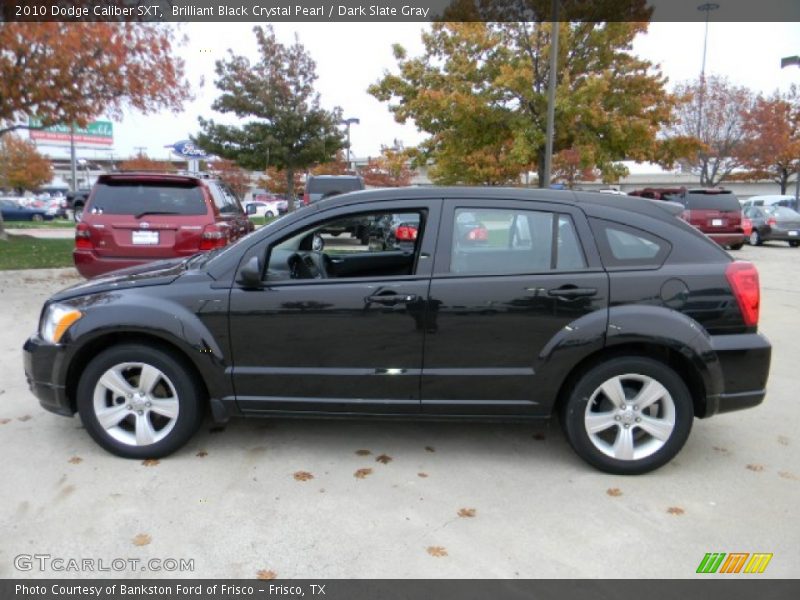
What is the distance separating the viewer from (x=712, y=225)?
16.9 m

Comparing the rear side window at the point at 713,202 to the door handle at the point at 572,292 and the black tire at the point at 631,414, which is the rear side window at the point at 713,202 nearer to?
the black tire at the point at 631,414

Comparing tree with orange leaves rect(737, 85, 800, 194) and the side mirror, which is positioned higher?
tree with orange leaves rect(737, 85, 800, 194)

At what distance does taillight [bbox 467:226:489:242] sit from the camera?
3.64 m

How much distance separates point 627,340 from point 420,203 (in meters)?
1.44

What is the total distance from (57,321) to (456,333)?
7.94 feet

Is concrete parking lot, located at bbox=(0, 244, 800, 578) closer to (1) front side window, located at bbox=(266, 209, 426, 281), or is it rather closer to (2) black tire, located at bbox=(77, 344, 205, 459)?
(2) black tire, located at bbox=(77, 344, 205, 459)

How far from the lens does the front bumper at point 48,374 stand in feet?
11.9

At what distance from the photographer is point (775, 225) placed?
20016 millimetres

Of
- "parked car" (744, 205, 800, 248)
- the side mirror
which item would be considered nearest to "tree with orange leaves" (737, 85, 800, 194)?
"parked car" (744, 205, 800, 248)

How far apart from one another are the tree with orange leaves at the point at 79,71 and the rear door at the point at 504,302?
36.8ft

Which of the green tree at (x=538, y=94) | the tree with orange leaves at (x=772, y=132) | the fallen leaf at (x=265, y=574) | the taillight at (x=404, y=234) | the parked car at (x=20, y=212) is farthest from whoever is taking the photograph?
the parked car at (x=20, y=212)

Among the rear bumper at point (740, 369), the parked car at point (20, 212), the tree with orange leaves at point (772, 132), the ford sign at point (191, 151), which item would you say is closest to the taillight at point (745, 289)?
the rear bumper at point (740, 369)

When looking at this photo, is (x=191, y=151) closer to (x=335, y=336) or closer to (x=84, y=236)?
(x=84, y=236)

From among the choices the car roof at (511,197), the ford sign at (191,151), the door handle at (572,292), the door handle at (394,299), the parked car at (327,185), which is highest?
the ford sign at (191,151)
